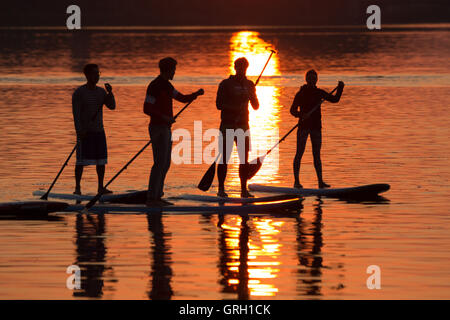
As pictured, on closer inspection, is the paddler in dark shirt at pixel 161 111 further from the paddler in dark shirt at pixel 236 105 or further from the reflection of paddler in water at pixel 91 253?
the reflection of paddler in water at pixel 91 253

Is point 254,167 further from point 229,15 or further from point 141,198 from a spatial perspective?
point 229,15

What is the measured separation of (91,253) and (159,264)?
3.46 ft

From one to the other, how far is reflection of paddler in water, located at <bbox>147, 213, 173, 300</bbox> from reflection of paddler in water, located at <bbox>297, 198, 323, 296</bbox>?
4.36 ft

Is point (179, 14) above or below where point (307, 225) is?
above

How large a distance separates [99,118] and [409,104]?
68.8 feet

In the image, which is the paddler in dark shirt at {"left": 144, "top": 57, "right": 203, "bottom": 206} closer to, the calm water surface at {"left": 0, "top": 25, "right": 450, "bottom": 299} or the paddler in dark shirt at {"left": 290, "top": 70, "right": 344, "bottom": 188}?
the calm water surface at {"left": 0, "top": 25, "right": 450, "bottom": 299}

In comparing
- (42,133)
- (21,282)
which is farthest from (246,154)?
(42,133)

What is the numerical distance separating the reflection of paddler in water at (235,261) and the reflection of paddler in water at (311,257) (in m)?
0.58

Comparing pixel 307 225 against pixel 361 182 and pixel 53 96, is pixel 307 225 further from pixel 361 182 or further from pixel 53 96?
pixel 53 96

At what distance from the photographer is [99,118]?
61.2 ft

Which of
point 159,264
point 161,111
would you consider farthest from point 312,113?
point 159,264

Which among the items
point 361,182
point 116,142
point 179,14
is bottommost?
point 361,182

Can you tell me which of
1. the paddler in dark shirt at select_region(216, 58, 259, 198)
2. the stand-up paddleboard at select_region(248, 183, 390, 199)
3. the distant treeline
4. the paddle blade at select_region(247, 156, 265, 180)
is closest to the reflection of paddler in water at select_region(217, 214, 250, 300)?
the paddler in dark shirt at select_region(216, 58, 259, 198)

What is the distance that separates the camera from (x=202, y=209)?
17500 millimetres
